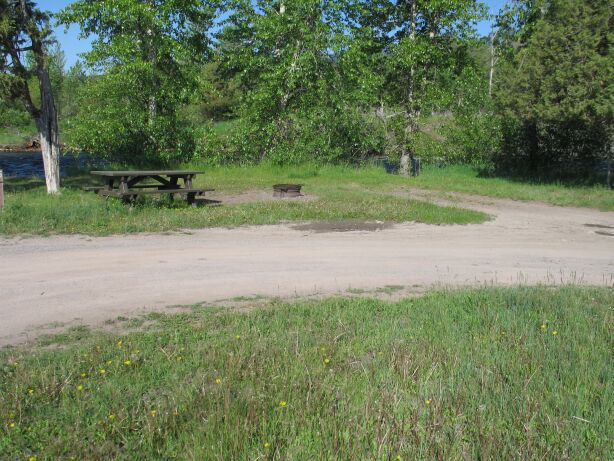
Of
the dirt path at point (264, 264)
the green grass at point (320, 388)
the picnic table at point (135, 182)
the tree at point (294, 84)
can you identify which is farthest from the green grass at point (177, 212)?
the tree at point (294, 84)

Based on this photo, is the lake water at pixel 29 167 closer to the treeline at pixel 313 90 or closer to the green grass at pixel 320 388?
the treeline at pixel 313 90

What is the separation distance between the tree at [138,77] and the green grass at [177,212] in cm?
552

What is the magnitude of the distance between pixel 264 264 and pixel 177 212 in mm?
4565

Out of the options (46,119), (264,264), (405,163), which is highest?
(46,119)

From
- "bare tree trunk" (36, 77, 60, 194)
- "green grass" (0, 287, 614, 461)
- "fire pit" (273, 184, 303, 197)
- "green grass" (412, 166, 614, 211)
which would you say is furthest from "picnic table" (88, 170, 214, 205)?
"green grass" (412, 166, 614, 211)

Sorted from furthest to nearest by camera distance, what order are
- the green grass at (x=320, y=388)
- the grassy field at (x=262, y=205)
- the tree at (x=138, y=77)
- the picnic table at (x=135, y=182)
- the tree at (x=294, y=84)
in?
the tree at (x=294, y=84) → the tree at (x=138, y=77) → the picnic table at (x=135, y=182) → the grassy field at (x=262, y=205) → the green grass at (x=320, y=388)

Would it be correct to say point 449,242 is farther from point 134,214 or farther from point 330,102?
point 330,102

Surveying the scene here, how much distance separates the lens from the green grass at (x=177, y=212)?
33.4ft

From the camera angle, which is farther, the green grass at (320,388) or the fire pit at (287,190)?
the fire pit at (287,190)

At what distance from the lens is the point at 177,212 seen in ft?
38.7

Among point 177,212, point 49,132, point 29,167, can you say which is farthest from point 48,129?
point 29,167

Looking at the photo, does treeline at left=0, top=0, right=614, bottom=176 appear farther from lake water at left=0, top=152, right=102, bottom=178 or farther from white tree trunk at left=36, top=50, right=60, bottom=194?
white tree trunk at left=36, top=50, right=60, bottom=194

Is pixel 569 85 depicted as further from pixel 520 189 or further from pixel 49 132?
pixel 49 132

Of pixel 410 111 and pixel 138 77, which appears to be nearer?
pixel 138 77
